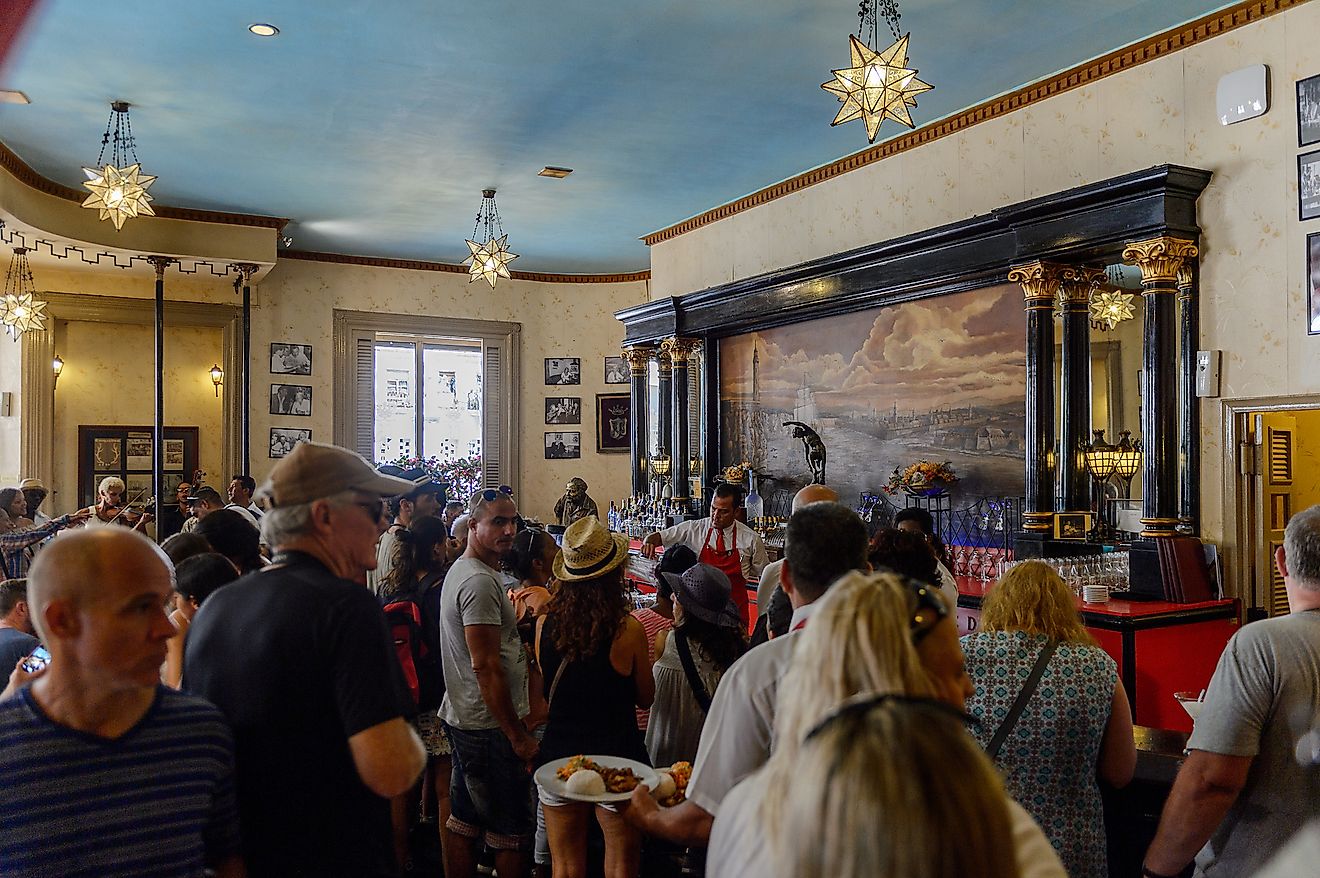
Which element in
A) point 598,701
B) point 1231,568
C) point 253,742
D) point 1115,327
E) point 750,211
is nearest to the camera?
point 253,742

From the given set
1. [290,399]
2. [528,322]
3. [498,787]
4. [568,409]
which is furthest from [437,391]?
[498,787]

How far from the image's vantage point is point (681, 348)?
12.1 meters

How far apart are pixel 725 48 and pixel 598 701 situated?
17.5 feet

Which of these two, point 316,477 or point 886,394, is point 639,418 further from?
point 316,477

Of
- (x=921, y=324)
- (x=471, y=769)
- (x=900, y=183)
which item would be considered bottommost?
(x=471, y=769)

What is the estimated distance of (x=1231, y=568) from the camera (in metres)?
6.53

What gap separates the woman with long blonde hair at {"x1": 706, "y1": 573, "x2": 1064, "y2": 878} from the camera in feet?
3.35

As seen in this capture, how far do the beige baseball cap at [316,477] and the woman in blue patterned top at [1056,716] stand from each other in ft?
5.13

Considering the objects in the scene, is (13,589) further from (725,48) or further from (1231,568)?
(1231,568)

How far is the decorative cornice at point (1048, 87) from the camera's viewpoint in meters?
6.56

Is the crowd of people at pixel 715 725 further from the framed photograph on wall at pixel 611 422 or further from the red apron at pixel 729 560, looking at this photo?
the framed photograph on wall at pixel 611 422

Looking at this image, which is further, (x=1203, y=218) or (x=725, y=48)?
(x=725, y=48)

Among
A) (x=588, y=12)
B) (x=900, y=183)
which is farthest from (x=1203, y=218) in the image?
(x=588, y=12)

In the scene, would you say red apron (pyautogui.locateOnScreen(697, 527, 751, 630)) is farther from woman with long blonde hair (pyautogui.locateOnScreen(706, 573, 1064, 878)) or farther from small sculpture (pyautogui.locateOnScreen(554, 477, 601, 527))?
woman with long blonde hair (pyautogui.locateOnScreen(706, 573, 1064, 878))
